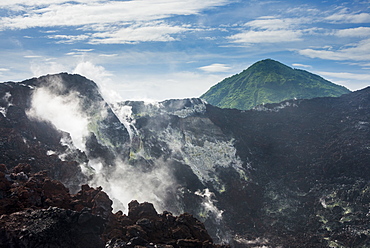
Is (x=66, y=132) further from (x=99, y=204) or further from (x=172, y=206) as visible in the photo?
(x=99, y=204)

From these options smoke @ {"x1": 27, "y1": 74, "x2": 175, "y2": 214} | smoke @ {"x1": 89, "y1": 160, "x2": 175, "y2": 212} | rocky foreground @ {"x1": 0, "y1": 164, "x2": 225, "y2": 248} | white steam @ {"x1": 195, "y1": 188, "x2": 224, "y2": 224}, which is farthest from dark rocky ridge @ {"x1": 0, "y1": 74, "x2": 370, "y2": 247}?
rocky foreground @ {"x1": 0, "y1": 164, "x2": 225, "y2": 248}

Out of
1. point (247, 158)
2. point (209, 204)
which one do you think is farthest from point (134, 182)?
point (247, 158)

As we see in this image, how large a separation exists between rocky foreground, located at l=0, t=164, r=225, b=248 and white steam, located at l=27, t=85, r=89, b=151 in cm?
3223

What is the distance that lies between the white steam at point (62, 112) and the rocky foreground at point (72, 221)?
3223 centimetres

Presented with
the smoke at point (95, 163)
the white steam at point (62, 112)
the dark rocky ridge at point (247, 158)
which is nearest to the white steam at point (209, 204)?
the dark rocky ridge at point (247, 158)

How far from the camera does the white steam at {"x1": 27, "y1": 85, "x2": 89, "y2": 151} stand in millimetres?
73250

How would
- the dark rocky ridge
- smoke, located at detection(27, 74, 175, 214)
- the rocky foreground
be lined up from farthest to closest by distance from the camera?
smoke, located at detection(27, 74, 175, 214)
the dark rocky ridge
the rocky foreground

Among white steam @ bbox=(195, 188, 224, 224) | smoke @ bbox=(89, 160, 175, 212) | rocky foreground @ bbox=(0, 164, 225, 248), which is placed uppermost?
rocky foreground @ bbox=(0, 164, 225, 248)

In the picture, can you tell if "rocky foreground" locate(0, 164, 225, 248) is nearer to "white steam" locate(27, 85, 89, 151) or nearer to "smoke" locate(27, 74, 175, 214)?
"smoke" locate(27, 74, 175, 214)

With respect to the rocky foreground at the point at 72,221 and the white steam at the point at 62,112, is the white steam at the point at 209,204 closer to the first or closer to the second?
the rocky foreground at the point at 72,221

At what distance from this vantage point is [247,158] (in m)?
91.7

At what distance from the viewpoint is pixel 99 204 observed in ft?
124

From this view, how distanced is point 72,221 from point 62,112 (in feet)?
176

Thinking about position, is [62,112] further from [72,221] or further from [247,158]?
[247,158]
